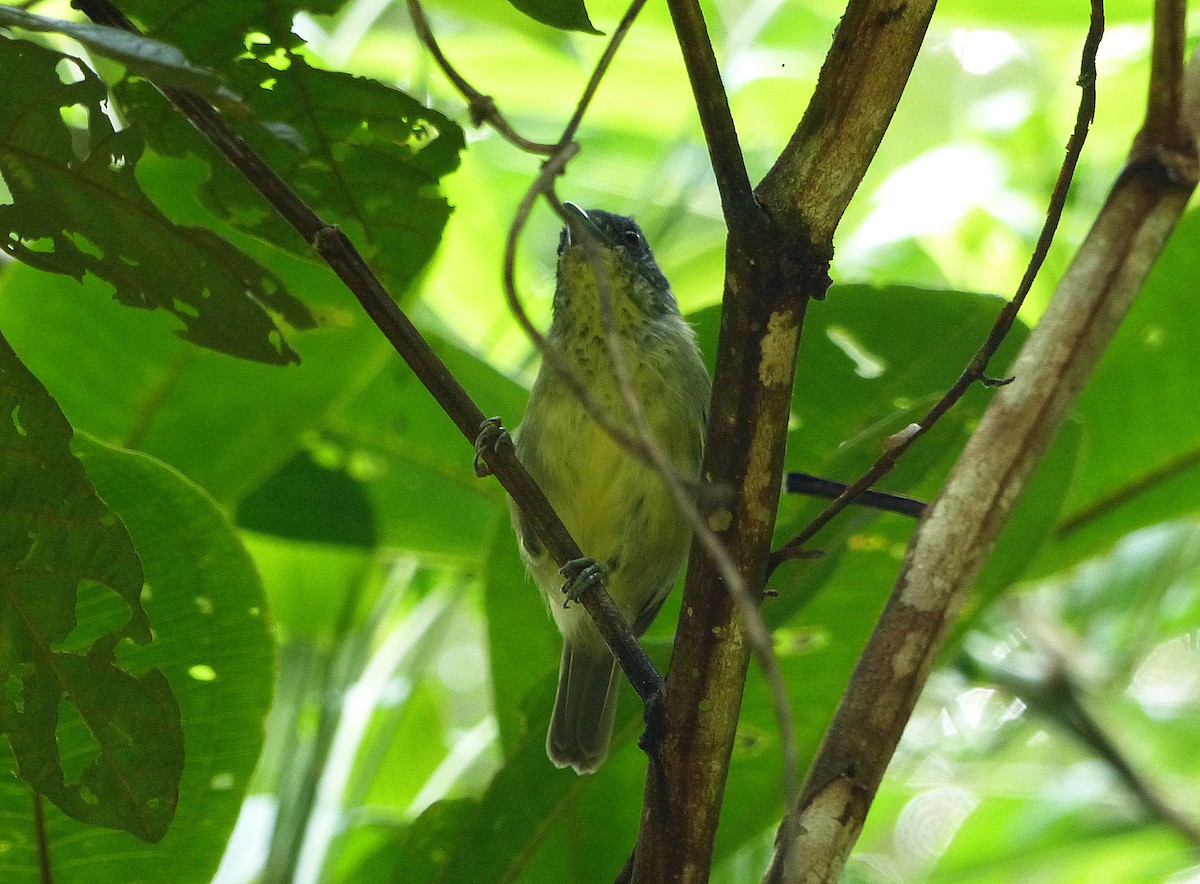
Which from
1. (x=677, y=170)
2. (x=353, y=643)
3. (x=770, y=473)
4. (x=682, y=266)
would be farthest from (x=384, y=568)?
(x=770, y=473)

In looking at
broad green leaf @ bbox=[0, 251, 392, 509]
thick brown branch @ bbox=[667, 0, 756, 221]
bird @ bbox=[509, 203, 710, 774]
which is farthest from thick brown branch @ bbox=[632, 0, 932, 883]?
bird @ bbox=[509, 203, 710, 774]

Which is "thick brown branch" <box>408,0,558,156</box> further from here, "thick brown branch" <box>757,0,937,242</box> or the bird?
the bird

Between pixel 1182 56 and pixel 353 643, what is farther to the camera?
pixel 353 643

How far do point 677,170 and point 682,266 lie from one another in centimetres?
27

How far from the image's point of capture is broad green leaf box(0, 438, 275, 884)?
1.45m

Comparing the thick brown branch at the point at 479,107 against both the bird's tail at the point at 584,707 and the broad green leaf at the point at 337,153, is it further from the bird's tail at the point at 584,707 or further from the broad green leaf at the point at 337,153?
the bird's tail at the point at 584,707

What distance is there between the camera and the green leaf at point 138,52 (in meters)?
0.89

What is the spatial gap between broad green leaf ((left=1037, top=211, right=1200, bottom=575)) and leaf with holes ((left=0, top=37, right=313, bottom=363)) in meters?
1.21

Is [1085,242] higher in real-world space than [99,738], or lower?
higher

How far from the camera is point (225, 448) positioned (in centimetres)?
192

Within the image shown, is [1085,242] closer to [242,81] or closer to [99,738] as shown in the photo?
[242,81]

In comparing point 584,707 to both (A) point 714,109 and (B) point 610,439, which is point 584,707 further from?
(A) point 714,109

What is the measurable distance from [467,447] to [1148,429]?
1066 mm

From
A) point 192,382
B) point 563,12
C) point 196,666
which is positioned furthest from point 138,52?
point 192,382
